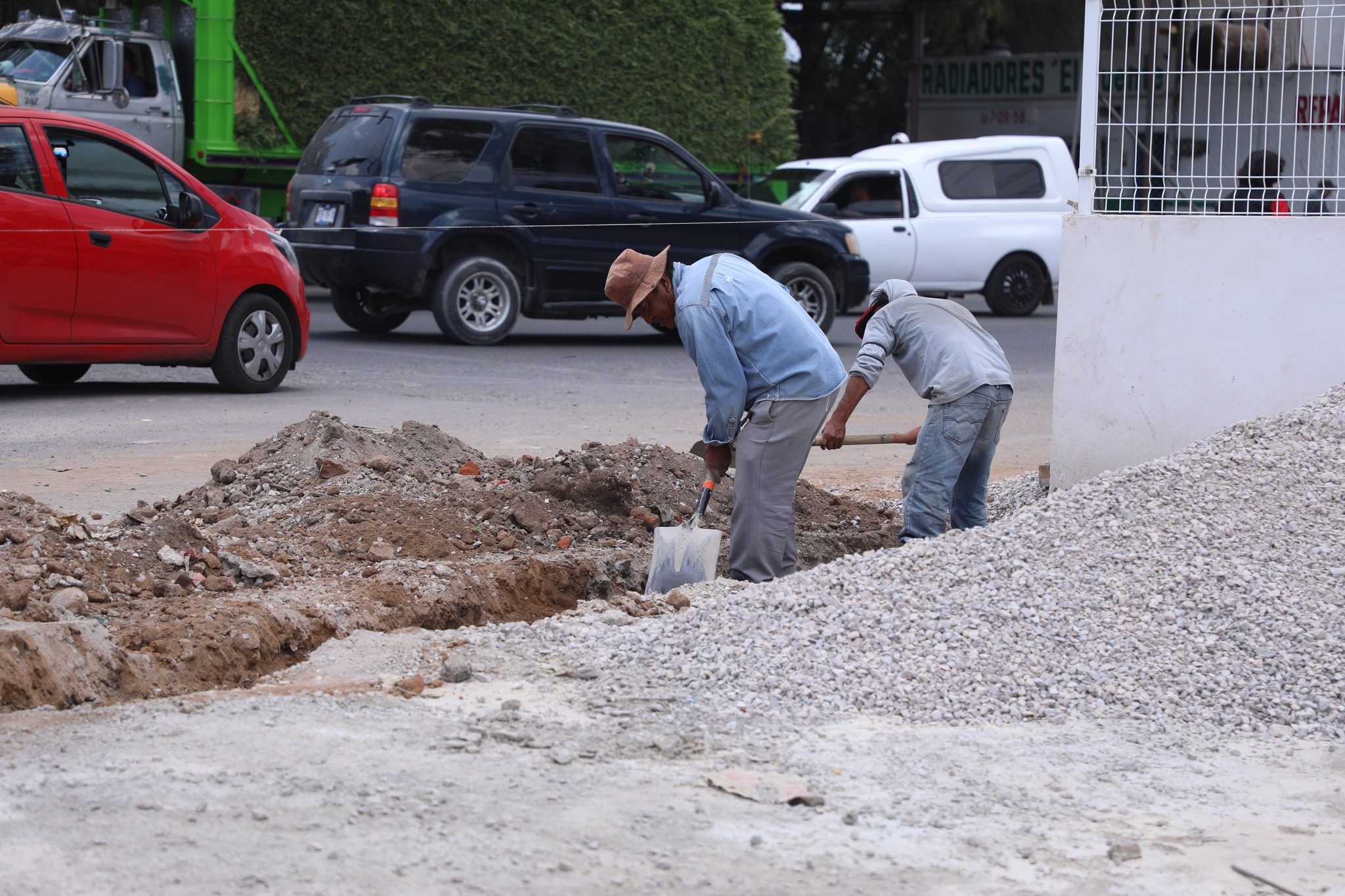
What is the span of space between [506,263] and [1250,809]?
35.0 ft

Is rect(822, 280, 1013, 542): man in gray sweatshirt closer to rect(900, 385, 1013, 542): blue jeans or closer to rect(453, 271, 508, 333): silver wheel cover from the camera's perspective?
rect(900, 385, 1013, 542): blue jeans

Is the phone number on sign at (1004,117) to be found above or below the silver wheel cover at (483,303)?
above

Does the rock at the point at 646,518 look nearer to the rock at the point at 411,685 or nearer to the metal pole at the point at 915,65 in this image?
the rock at the point at 411,685

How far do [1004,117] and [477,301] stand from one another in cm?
1497

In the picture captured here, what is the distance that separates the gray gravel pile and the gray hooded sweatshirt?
79cm

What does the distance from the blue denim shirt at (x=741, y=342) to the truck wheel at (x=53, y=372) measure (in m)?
6.45

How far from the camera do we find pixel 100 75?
16.0m

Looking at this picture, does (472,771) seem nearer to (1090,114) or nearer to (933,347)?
(933,347)

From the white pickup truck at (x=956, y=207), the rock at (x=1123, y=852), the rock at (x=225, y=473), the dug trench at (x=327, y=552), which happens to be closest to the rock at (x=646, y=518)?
the dug trench at (x=327, y=552)

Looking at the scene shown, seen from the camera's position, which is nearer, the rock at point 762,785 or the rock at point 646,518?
the rock at point 762,785

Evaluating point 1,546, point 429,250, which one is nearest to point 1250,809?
point 1,546

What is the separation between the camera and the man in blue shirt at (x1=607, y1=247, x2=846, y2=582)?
5977 millimetres

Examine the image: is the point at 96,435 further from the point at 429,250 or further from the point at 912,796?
the point at 912,796

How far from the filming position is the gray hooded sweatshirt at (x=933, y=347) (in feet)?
21.9
